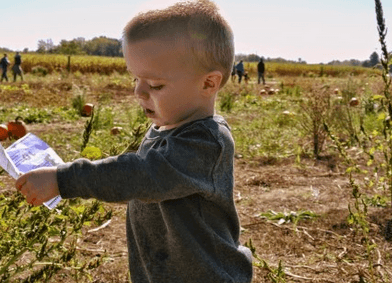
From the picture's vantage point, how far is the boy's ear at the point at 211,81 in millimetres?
1354

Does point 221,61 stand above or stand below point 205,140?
above

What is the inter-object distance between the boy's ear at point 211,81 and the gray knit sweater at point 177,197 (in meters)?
0.08

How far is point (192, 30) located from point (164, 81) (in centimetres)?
14

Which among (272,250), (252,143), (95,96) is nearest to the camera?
(272,250)

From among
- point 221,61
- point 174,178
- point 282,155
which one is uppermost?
point 221,61

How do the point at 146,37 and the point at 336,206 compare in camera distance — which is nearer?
the point at 146,37

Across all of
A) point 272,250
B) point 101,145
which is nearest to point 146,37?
point 272,250

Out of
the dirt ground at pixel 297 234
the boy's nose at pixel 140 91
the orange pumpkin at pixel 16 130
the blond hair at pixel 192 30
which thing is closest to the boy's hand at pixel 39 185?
the boy's nose at pixel 140 91

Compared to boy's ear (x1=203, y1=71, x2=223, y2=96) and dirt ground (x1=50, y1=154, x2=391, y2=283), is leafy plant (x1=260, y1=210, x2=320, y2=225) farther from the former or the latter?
boy's ear (x1=203, y1=71, x2=223, y2=96)

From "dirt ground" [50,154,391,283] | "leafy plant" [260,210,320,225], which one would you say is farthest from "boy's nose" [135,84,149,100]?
"leafy plant" [260,210,320,225]

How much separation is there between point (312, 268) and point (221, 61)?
1.86m

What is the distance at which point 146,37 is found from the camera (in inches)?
50.3

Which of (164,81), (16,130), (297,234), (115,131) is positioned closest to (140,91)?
(164,81)

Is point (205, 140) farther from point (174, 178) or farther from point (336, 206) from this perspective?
point (336, 206)
